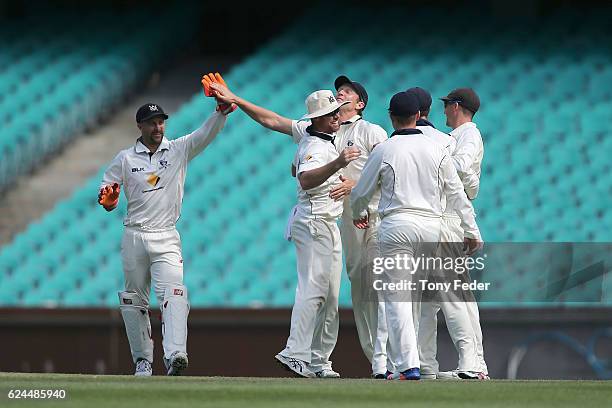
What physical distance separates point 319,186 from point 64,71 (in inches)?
401

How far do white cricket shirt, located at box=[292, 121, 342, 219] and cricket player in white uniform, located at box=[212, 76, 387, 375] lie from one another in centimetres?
13

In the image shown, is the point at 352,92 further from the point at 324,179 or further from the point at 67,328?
the point at 67,328

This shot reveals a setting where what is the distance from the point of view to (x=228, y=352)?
11.9m

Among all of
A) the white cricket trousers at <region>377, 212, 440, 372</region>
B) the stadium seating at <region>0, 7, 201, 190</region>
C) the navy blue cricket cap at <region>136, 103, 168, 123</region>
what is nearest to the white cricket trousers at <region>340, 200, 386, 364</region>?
the white cricket trousers at <region>377, 212, 440, 372</region>

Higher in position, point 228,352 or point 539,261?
point 539,261

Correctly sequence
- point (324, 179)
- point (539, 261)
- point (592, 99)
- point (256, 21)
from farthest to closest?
point (256, 21) < point (592, 99) < point (539, 261) < point (324, 179)

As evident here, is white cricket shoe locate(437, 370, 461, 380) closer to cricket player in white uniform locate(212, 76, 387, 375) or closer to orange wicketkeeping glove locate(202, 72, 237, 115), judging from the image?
cricket player in white uniform locate(212, 76, 387, 375)

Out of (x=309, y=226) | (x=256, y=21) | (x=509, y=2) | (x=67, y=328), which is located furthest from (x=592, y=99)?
(x=309, y=226)

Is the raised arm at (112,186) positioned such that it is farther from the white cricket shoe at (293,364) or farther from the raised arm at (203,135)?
the white cricket shoe at (293,364)

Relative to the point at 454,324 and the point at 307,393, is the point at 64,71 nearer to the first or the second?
the point at 454,324

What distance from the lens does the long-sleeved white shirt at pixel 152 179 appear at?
27.8 ft

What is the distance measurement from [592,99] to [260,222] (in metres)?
4.69

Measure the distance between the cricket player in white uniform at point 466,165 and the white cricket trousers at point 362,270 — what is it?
49 centimetres

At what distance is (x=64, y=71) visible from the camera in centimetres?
1773
